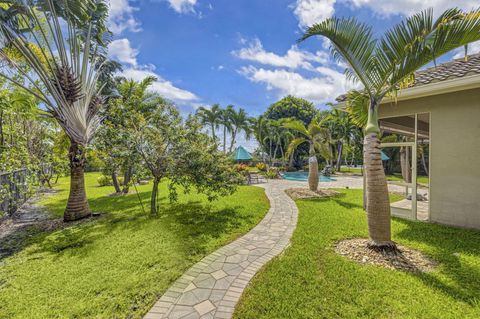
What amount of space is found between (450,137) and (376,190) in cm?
426

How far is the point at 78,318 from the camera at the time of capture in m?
3.12

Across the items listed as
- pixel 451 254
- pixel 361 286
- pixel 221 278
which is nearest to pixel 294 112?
pixel 451 254

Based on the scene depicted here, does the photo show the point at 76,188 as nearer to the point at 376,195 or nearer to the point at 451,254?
the point at 376,195

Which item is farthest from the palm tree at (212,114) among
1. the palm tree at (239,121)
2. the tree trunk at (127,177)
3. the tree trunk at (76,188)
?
the tree trunk at (76,188)

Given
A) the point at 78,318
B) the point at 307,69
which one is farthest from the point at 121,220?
the point at 307,69

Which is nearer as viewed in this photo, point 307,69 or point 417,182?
point 417,182

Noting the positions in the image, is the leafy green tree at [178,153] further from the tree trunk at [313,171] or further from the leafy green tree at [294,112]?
the leafy green tree at [294,112]

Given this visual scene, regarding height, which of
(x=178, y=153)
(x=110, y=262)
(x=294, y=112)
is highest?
(x=294, y=112)

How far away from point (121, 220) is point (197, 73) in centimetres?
1228

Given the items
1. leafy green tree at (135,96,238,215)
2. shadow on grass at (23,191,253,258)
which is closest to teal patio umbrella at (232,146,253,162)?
shadow on grass at (23,191,253,258)

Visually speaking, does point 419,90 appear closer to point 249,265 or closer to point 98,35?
point 249,265

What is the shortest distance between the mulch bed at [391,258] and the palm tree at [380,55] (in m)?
0.19

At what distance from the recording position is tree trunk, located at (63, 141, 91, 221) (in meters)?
8.40

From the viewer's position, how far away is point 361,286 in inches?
144
